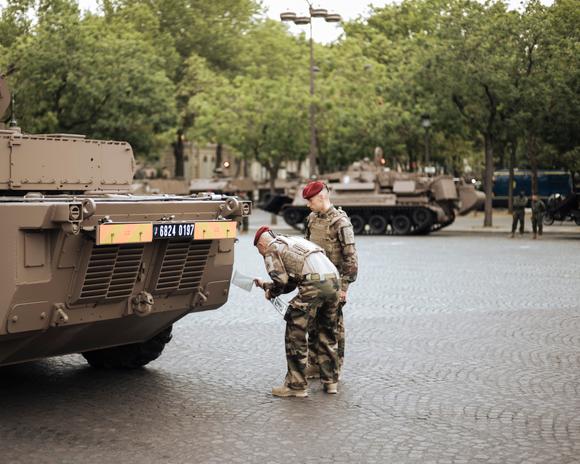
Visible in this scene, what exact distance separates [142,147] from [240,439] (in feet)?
124

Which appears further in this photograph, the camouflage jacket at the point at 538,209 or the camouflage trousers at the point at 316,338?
the camouflage jacket at the point at 538,209

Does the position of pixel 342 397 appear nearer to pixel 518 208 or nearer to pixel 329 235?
pixel 329 235

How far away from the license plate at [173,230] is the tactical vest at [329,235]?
1351 millimetres

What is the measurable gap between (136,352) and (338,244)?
197 centimetres

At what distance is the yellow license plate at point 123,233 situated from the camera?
7.57 m

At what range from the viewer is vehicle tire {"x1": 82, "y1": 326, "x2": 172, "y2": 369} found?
9625 millimetres

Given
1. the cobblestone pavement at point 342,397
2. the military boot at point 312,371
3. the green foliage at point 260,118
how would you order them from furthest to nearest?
the green foliage at point 260,118, the military boot at point 312,371, the cobblestone pavement at point 342,397

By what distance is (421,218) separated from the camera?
33875mm

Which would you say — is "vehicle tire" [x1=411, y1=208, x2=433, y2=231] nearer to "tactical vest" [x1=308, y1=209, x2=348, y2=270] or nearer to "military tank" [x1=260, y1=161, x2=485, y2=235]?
"military tank" [x1=260, y1=161, x2=485, y2=235]

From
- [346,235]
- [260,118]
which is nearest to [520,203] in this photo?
[260,118]

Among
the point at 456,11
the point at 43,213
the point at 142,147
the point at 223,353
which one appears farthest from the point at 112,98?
the point at 43,213

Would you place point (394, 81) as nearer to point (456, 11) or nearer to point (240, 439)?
point (456, 11)

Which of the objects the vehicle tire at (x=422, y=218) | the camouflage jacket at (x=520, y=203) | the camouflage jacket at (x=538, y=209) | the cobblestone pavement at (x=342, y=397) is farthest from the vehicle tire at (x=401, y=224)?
the cobblestone pavement at (x=342, y=397)

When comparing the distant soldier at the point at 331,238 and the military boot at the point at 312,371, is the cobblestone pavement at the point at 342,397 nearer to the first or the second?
the military boot at the point at 312,371
